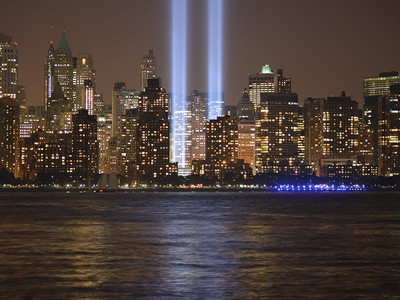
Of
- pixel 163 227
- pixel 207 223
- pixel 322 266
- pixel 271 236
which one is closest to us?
pixel 322 266

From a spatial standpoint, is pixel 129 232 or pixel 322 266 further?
pixel 129 232

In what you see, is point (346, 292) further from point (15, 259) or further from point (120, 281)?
point (15, 259)

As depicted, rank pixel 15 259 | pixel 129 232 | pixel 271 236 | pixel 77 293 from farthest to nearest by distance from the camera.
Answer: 1. pixel 129 232
2. pixel 271 236
3. pixel 15 259
4. pixel 77 293

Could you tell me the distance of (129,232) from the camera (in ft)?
295

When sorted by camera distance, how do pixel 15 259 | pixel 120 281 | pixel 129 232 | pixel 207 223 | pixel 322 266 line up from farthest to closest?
pixel 207 223 < pixel 129 232 < pixel 15 259 < pixel 322 266 < pixel 120 281

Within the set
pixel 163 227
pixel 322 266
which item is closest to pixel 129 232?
pixel 163 227

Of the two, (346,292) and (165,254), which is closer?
(346,292)

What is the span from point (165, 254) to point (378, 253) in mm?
15063

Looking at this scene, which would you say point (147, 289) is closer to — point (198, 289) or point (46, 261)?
point (198, 289)

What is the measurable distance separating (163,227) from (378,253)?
36.5 m

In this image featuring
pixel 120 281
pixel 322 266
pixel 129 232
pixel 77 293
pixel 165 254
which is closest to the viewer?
pixel 77 293

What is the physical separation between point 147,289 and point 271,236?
120 feet

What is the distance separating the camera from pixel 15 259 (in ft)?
204

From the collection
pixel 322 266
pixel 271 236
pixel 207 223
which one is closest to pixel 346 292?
pixel 322 266
